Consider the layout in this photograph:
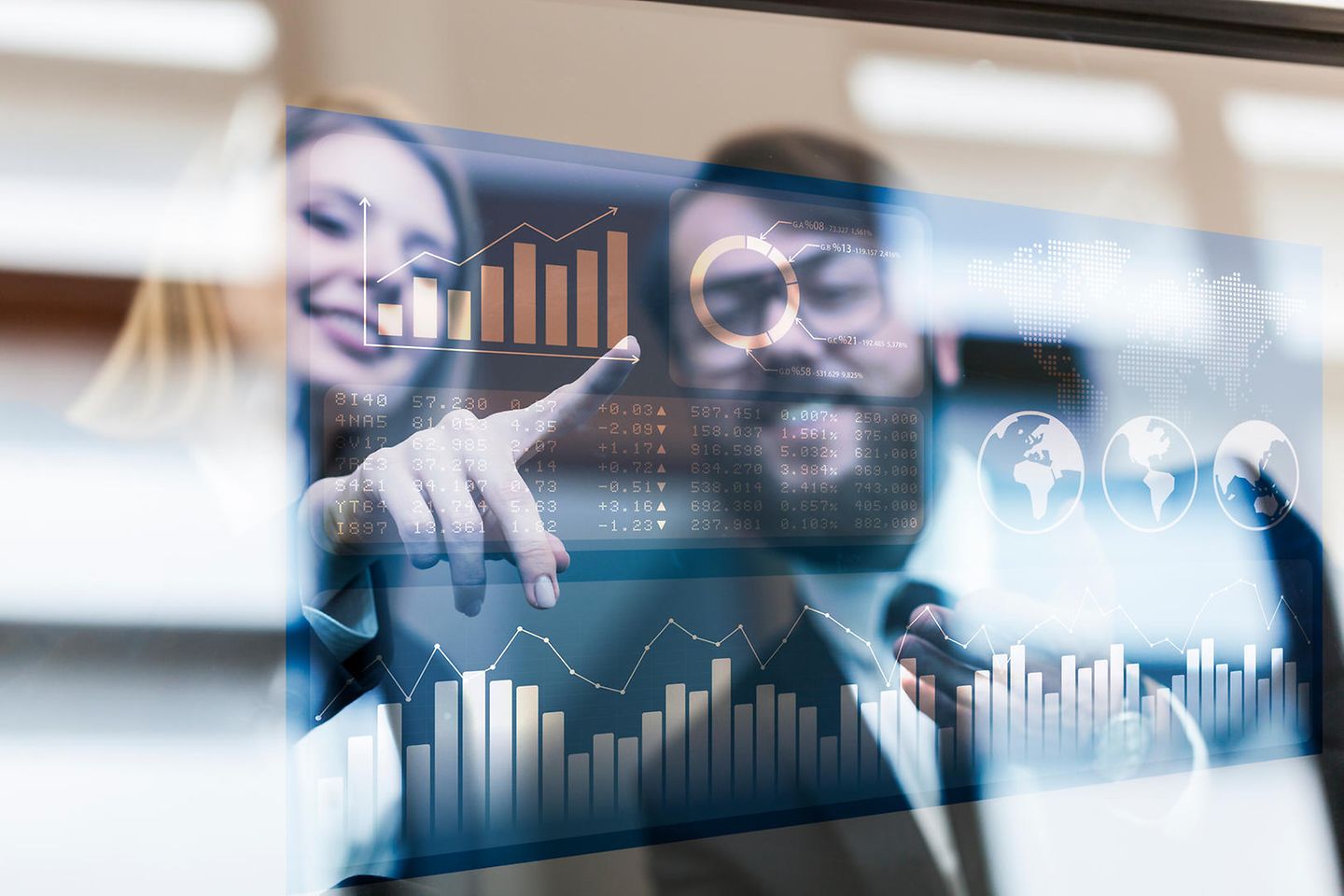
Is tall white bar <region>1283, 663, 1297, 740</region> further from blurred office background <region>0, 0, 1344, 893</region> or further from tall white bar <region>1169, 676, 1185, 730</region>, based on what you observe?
blurred office background <region>0, 0, 1344, 893</region>

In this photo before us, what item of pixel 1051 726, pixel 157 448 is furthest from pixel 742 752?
pixel 157 448

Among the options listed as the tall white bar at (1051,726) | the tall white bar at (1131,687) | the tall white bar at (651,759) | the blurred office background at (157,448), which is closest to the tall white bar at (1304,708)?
the tall white bar at (1131,687)

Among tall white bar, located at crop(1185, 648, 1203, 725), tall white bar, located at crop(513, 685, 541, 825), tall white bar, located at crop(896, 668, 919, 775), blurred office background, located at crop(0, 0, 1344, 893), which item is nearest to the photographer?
blurred office background, located at crop(0, 0, 1344, 893)

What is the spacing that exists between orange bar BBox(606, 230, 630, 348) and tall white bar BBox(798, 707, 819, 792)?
1.25ft

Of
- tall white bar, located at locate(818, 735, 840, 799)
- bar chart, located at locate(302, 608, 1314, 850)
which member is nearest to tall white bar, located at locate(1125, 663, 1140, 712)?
bar chart, located at locate(302, 608, 1314, 850)

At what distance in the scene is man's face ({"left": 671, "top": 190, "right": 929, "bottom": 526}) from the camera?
777 millimetres

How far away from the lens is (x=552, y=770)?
0.73 metres

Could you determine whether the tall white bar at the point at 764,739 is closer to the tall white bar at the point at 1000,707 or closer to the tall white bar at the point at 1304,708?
the tall white bar at the point at 1000,707

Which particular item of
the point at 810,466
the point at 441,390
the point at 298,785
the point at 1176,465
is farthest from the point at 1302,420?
the point at 298,785

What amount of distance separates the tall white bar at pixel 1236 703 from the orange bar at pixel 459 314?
0.89 metres

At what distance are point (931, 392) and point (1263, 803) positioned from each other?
615 mm

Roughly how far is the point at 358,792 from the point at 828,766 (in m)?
0.41

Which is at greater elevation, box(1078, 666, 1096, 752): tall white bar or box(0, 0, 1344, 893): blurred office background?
box(0, 0, 1344, 893): blurred office background

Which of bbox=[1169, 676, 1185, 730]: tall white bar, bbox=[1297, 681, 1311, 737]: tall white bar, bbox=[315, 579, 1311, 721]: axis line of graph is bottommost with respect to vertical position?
bbox=[1297, 681, 1311, 737]: tall white bar
